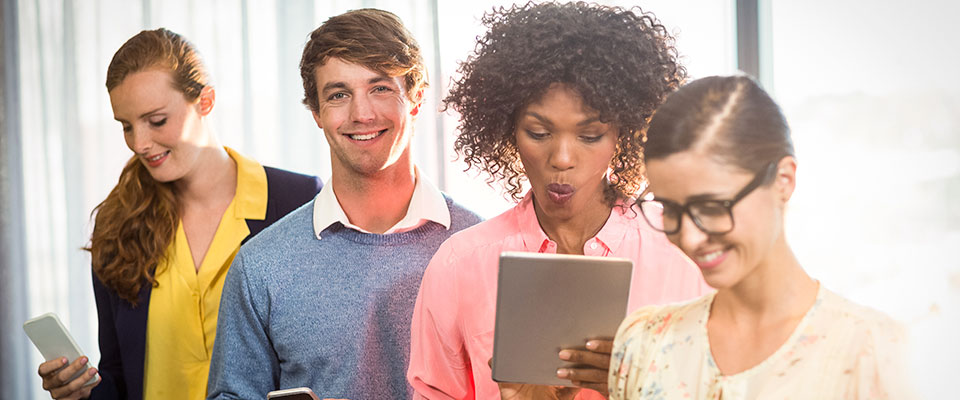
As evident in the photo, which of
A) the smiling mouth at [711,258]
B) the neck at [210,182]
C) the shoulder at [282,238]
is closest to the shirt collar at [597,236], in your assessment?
the smiling mouth at [711,258]

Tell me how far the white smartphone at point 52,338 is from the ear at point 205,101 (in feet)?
1.90

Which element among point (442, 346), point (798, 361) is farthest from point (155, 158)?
point (798, 361)

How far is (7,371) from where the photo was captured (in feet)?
12.8

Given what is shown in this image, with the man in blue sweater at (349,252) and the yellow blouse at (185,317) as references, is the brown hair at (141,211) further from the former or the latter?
the man in blue sweater at (349,252)

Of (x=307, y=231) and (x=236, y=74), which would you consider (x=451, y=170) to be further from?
(x=307, y=231)

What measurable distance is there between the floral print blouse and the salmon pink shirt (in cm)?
25

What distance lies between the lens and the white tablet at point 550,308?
3.66 feet

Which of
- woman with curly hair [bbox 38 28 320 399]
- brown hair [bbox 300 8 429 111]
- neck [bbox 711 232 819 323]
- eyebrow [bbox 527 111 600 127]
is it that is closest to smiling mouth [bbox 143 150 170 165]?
woman with curly hair [bbox 38 28 320 399]

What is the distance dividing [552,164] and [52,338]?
4.17 feet

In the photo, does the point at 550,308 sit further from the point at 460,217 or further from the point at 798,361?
the point at 460,217

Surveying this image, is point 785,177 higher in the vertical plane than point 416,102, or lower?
lower

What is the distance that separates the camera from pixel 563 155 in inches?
47.5

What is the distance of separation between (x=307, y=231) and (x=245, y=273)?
0.15 m

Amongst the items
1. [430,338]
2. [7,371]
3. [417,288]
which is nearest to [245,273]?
[417,288]
